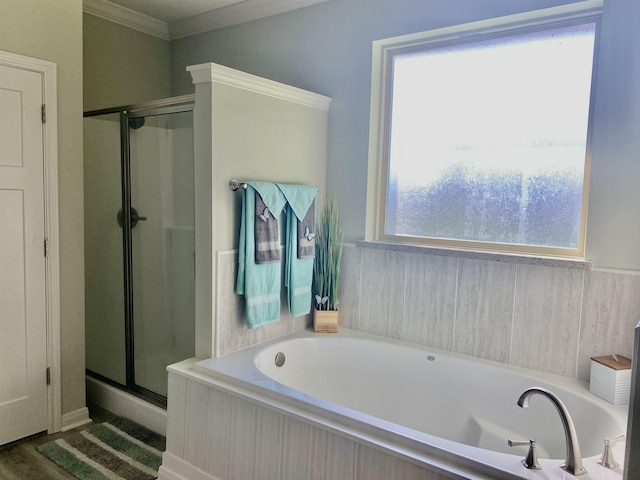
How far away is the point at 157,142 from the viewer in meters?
2.79

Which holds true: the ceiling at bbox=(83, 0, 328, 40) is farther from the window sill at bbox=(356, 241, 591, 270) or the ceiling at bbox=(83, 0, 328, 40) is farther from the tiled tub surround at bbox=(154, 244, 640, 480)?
the tiled tub surround at bbox=(154, 244, 640, 480)

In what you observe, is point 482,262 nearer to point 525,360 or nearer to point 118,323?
point 525,360

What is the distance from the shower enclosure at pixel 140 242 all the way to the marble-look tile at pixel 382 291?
38.2 inches

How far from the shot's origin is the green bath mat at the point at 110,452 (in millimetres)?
2414

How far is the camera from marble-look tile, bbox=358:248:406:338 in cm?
277

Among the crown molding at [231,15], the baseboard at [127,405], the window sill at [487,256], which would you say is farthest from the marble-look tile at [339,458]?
the crown molding at [231,15]

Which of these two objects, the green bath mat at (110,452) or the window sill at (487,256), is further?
the green bath mat at (110,452)

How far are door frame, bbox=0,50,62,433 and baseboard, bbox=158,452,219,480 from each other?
81 cm

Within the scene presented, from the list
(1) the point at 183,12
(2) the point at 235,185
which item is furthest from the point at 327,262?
(1) the point at 183,12

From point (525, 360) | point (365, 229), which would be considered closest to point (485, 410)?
point (525, 360)

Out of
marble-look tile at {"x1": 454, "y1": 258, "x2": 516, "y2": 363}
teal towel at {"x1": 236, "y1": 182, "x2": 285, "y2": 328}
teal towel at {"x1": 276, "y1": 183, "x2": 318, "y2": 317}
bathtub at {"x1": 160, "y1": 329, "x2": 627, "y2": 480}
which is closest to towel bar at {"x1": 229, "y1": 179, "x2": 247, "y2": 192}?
teal towel at {"x1": 236, "y1": 182, "x2": 285, "y2": 328}

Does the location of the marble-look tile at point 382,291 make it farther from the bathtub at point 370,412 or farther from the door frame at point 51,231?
the door frame at point 51,231

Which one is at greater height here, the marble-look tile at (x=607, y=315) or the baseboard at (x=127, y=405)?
the marble-look tile at (x=607, y=315)

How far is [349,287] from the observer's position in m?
2.97
